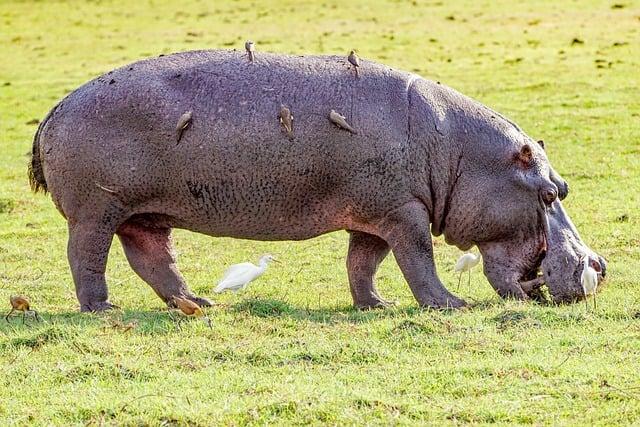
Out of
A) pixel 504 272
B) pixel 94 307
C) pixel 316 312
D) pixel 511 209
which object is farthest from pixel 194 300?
pixel 511 209

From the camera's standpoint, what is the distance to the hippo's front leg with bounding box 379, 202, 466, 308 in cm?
869

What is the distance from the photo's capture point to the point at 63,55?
24.5 meters

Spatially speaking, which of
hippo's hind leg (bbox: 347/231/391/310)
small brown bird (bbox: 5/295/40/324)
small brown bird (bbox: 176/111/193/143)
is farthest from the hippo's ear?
small brown bird (bbox: 5/295/40/324)

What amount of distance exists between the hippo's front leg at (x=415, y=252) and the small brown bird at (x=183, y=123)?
1436 millimetres

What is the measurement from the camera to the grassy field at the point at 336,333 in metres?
6.31

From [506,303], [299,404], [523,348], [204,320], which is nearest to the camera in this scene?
[299,404]

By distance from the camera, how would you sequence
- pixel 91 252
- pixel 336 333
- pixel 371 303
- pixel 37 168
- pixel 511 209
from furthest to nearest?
pixel 371 303
pixel 37 168
pixel 511 209
pixel 91 252
pixel 336 333

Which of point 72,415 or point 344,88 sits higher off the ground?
point 344,88

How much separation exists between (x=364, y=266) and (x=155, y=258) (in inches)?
57.0

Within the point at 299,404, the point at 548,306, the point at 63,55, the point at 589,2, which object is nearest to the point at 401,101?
the point at 548,306

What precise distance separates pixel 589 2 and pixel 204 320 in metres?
21.3

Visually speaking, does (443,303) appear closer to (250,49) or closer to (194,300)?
(194,300)

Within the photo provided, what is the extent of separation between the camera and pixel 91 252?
342 inches

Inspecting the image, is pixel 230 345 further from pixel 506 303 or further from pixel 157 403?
pixel 506 303
